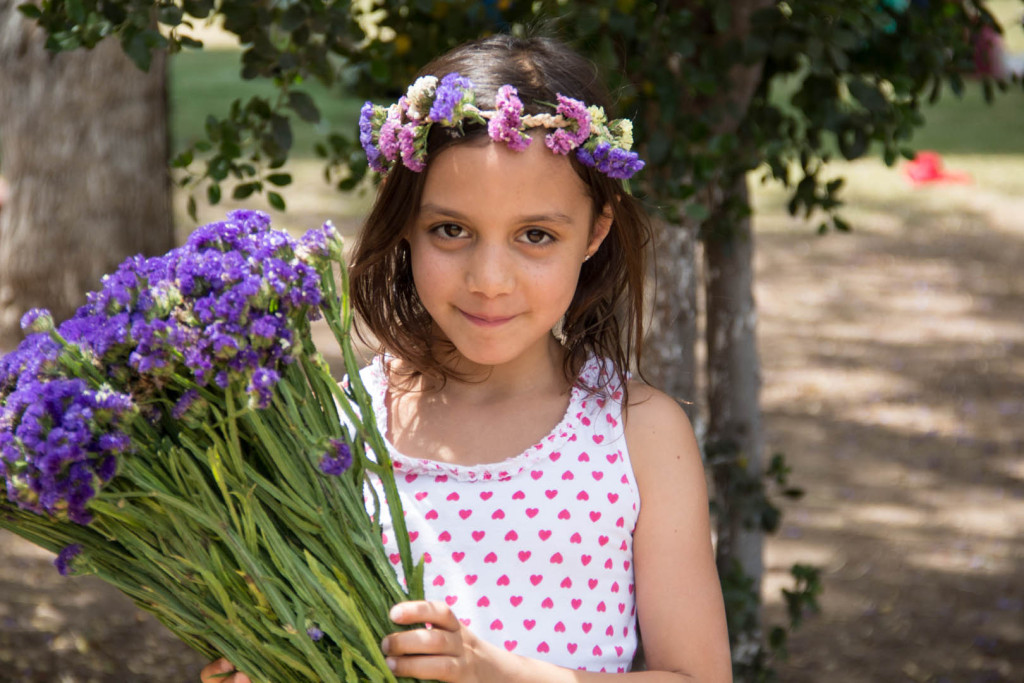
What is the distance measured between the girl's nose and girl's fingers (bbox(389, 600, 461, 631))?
1.45 ft

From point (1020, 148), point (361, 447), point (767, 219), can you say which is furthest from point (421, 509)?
point (1020, 148)

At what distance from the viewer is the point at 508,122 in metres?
1.64

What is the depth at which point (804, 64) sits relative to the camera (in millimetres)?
2920

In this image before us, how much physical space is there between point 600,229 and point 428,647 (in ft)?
2.40

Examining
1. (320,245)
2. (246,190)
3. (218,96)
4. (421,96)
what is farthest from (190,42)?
(218,96)

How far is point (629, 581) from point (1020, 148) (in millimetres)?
10318

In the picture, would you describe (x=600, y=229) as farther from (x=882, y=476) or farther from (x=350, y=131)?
(x=350, y=131)

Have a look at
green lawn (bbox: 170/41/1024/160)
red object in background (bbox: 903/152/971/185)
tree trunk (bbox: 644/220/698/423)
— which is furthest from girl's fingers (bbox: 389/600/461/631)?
red object in background (bbox: 903/152/971/185)

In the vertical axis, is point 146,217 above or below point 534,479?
above

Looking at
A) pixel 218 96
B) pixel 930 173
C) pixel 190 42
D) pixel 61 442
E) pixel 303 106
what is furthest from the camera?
pixel 218 96

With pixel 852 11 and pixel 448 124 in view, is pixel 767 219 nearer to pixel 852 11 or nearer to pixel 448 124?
pixel 852 11

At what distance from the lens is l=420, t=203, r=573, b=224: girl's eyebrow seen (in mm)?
1667

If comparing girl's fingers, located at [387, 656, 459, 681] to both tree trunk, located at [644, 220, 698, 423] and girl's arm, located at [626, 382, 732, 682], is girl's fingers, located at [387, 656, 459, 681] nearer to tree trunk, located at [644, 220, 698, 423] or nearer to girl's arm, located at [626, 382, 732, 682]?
girl's arm, located at [626, 382, 732, 682]

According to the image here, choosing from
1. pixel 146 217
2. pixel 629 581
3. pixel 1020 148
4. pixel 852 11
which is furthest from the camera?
pixel 1020 148
